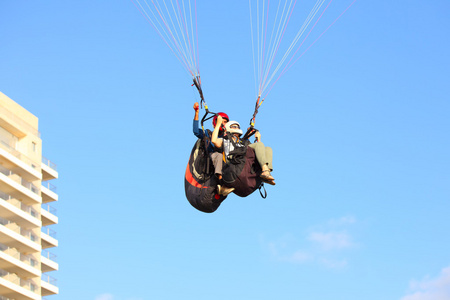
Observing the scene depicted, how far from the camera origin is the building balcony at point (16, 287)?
4434cm

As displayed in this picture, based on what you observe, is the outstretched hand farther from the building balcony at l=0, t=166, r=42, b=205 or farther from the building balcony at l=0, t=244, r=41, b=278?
the building balcony at l=0, t=166, r=42, b=205

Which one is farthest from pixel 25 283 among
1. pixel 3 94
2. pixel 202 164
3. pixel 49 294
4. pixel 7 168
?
pixel 202 164

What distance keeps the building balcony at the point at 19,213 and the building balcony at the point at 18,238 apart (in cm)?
37

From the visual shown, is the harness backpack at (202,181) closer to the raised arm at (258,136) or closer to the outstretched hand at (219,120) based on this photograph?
the outstretched hand at (219,120)

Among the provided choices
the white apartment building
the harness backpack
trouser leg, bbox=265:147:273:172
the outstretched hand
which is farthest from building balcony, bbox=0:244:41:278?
trouser leg, bbox=265:147:273:172

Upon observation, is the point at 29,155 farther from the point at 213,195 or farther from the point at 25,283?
the point at 213,195

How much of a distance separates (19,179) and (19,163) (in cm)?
127

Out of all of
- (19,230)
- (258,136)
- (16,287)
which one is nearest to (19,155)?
(19,230)

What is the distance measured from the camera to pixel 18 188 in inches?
1889

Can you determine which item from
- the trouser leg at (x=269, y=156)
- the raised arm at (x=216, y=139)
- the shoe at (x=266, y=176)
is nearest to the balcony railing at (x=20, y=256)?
the raised arm at (x=216, y=139)

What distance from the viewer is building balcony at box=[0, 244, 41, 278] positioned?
45.3 m

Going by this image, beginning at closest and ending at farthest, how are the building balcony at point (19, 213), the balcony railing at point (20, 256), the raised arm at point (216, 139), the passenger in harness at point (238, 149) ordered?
the passenger in harness at point (238, 149) < the raised arm at point (216, 139) < the building balcony at point (19, 213) < the balcony railing at point (20, 256)

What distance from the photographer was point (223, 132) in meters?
16.8

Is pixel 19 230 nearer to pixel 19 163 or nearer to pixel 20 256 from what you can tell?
pixel 20 256
